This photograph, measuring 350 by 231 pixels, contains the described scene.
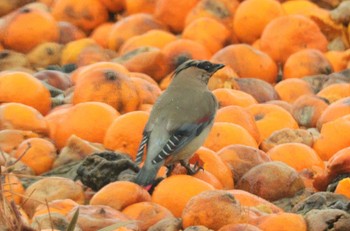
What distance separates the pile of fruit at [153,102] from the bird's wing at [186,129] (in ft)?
0.41

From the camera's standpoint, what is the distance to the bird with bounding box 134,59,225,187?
5.77 metres

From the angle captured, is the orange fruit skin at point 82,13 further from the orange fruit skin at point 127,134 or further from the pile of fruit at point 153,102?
the orange fruit skin at point 127,134

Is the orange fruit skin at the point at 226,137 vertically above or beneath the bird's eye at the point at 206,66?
beneath

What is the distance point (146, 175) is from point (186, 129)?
0.51 metres

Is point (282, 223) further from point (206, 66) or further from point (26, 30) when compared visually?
point (26, 30)

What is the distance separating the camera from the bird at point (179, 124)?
Answer: 18.9 feet

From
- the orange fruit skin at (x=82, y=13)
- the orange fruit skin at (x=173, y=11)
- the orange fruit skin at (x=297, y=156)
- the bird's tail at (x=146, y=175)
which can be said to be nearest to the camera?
the bird's tail at (x=146, y=175)

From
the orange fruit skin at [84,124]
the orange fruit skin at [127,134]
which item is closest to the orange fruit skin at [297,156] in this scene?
the orange fruit skin at [127,134]

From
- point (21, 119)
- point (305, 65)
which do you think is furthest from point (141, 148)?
point (305, 65)

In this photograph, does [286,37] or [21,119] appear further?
[286,37]

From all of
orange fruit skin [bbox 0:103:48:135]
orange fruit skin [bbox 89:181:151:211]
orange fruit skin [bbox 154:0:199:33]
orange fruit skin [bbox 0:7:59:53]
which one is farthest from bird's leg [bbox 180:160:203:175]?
orange fruit skin [bbox 154:0:199:33]

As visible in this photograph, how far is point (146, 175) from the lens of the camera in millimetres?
5570

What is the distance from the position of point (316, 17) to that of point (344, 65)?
2.10 ft

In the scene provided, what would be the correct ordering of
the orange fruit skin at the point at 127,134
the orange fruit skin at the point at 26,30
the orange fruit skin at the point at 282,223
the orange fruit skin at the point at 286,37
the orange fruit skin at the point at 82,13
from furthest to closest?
the orange fruit skin at the point at 82,13
the orange fruit skin at the point at 26,30
the orange fruit skin at the point at 286,37
the orange fruit skin at the point at 127,134
the orange fruit skin at the point at 282,223
